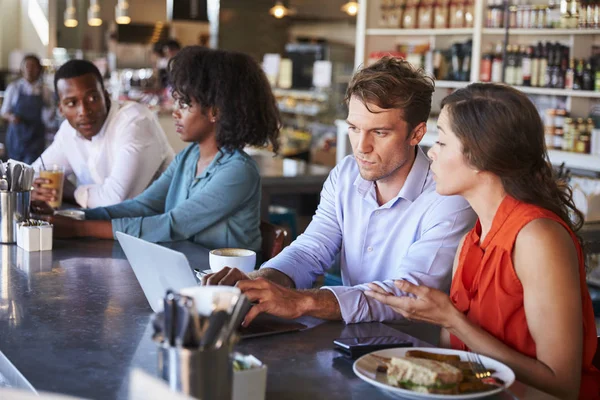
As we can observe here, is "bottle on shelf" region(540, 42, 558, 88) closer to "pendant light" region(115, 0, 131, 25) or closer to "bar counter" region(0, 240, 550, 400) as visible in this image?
"bar counter" region(0, 240, 550, 400)

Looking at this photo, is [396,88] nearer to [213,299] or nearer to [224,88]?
[224,88]

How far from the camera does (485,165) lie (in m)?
1.72

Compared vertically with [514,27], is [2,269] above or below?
below

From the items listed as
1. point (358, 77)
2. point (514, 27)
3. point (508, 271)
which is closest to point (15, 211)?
point (358, 77)

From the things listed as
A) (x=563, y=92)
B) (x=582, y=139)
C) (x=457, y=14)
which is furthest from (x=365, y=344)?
(x=457, y=14)

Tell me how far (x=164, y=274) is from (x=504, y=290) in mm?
694

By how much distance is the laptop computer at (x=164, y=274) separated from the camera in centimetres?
152

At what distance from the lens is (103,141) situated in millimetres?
3686

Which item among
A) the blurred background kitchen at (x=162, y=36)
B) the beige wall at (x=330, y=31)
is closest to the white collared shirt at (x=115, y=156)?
the blurred background kitchen at (x=162, y=36)

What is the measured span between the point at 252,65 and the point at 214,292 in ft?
6.19

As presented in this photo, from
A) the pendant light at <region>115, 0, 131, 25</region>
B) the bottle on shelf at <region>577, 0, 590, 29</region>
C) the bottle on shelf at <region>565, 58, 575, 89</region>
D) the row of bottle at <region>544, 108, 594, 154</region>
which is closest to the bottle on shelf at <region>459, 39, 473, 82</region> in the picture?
the row of bottle at <region>544, 108, 594, 154</region>

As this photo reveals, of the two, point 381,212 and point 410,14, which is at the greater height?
point 410,14

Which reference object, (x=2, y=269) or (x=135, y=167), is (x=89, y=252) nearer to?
(x=2, y=269)

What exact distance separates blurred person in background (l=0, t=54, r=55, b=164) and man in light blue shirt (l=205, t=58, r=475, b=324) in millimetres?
6623
